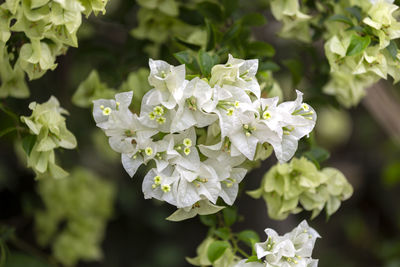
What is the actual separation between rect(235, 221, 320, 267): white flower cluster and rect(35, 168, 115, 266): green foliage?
3.30 feet

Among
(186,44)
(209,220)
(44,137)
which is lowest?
(209,220)

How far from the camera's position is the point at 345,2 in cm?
121

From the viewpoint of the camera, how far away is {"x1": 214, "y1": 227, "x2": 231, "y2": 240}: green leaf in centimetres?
106

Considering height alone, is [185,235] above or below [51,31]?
below

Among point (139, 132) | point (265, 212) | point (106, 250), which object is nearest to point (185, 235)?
point (106, 250)

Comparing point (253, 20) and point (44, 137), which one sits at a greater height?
point (253, 20)

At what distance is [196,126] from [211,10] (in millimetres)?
453

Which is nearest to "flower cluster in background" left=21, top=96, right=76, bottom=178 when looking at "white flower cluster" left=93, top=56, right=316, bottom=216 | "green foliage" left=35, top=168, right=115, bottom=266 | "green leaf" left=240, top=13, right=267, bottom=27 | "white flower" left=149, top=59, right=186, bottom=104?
"white flower cluster" left=93, top=56, right=316, bottom=216

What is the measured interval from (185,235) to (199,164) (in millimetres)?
Answer: 1517

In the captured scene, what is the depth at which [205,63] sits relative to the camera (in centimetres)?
95

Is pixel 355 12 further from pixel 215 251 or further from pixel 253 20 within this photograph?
pixel 215 251

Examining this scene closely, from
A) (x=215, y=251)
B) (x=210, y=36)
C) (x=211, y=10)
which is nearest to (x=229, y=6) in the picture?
(x=211, y=10)

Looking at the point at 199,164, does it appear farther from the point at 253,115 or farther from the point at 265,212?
the point at 265,212

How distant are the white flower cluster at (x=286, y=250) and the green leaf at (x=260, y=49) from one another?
0.44m
